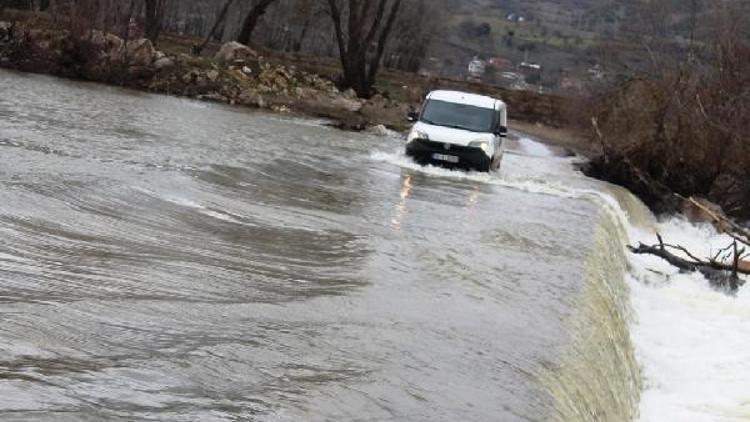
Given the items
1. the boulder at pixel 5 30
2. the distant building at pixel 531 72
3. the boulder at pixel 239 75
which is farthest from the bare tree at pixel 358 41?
the distant building at pixel 531 72

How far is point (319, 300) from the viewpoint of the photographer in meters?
7.61

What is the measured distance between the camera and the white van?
18.7 meters

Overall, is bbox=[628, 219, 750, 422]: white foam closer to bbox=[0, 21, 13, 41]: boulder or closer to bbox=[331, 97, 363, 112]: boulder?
bbox=[331, 97, 363, 112]: boulder

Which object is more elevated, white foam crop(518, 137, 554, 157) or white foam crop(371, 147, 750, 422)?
white foam crop(518, 137, 554, 157)

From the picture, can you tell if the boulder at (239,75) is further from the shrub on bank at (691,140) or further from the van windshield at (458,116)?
the van windshield at (458,116)

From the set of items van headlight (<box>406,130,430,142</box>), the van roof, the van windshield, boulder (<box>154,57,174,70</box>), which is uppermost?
the van roof

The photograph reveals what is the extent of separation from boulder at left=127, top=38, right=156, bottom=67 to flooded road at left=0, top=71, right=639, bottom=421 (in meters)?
16.8

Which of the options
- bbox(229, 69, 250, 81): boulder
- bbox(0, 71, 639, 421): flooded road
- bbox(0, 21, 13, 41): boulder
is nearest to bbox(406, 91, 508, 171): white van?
bbox(0, 71, 639, 421): flooded road

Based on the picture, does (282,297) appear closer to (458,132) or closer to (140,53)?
(458,132)

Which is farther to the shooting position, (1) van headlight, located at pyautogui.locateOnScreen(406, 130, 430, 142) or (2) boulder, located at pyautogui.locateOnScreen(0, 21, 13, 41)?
(2) boulder, located at pyautogui.locateOnScreen(0, 21, 13, 41)

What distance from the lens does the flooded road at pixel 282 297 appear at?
17.6 ft

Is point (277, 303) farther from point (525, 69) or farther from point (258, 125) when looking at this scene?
point (525, 69)

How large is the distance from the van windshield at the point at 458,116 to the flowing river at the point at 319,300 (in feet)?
7.85

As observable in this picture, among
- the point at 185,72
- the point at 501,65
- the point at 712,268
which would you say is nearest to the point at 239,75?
the point at 185,72
